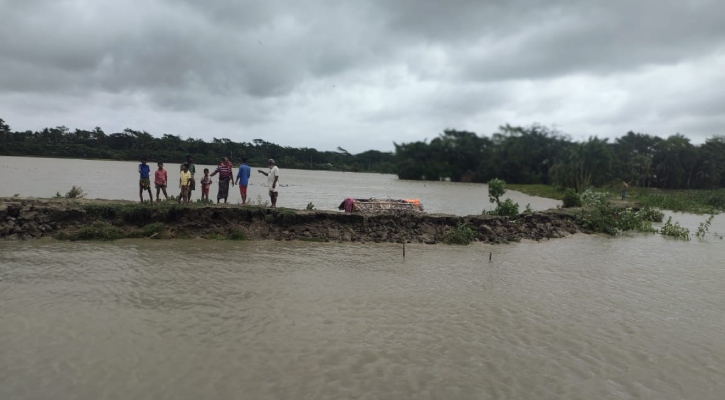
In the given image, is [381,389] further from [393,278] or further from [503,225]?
[503,225]

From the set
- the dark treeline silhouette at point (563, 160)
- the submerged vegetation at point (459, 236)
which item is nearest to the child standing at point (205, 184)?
the submerged vegetation at point (459, 236)

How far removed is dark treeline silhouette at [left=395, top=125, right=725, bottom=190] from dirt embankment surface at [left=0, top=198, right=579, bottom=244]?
3746 cm

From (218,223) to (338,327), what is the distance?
737 cm

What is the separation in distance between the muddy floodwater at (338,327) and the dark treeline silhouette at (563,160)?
41.5 m

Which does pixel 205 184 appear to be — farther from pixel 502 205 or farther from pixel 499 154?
pixel 499 154

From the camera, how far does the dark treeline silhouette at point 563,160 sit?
5225cm

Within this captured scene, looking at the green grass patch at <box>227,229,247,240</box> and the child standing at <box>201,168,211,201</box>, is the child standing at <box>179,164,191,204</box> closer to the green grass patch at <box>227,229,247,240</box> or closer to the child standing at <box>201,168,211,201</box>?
the child standing at <box>201,168,211,201</box>

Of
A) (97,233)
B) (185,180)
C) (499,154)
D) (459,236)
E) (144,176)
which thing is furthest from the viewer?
(499,154)

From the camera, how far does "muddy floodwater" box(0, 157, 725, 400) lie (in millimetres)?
4512

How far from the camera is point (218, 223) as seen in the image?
12.2m

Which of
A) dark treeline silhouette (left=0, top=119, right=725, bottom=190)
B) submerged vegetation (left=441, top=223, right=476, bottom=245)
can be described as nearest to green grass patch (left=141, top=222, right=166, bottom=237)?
submerged vegetation (left=441, top=223, right=476, bottom=245)

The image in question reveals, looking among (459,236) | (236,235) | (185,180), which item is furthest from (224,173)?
(459,236)

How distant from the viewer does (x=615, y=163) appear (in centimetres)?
5975

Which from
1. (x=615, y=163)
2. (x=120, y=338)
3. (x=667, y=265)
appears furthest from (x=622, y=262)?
(x=615, y=163)
